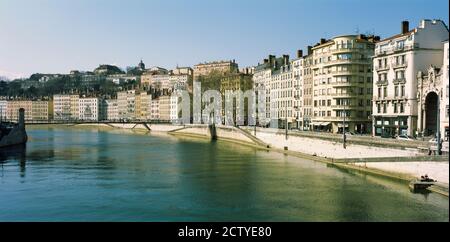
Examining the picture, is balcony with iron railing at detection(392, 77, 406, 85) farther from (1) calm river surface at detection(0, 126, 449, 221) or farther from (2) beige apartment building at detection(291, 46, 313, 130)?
(2) beige apartment building at detection(291, 46, 313, 130)

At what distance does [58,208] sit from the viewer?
3434cm

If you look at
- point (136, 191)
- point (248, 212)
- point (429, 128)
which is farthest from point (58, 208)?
point (429, 128)

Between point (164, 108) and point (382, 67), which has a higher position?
point (382, 67)

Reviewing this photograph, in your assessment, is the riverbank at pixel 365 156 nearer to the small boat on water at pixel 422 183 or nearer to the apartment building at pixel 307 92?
the small boat on water at pixel 422 183

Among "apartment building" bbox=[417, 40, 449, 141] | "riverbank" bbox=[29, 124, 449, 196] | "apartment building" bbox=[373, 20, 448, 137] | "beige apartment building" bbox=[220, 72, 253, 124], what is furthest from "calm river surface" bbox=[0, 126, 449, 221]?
"beige apartment building" bbox=[220, 72, 253, 124]

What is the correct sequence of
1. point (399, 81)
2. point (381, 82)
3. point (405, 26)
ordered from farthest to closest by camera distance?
1. point (405, 26)
2. point (381, 82)
3. point (399, 81)

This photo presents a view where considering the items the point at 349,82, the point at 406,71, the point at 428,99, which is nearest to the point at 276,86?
the point at 349,82

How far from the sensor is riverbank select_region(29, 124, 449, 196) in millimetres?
39969

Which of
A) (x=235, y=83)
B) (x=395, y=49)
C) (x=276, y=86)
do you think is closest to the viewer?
(x=395, y=49)

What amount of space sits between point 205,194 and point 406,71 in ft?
112

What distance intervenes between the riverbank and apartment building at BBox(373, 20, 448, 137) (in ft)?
28.3

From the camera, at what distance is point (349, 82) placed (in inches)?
3103

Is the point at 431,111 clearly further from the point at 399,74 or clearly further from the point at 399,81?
the point at 399,74

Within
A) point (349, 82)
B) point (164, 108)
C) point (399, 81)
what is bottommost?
point (164, 108)
